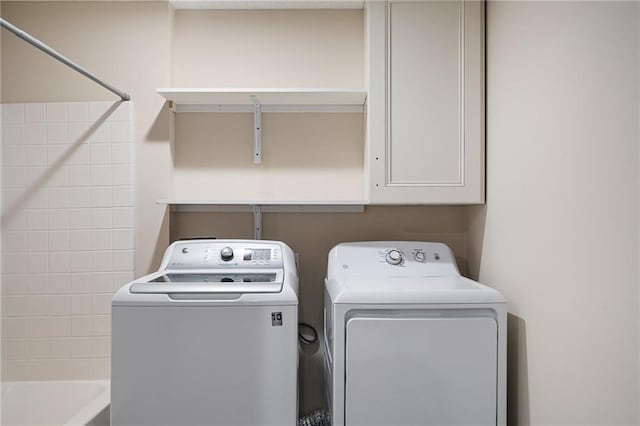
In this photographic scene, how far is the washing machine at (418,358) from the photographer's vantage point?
4.51 ft

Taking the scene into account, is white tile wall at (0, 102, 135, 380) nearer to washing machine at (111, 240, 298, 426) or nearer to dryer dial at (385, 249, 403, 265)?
washing machine at (111, 240, 298, 426)

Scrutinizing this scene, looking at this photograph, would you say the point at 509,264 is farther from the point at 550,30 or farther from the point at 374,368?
the point at 550,30

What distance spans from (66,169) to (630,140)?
2.29 metres

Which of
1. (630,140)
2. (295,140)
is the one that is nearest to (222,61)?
(295,140)

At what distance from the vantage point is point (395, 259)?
1808mm

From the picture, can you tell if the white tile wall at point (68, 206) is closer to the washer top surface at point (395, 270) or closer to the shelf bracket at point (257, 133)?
the shelf bracket at point (257, 133)

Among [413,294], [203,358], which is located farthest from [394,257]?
[203,358]

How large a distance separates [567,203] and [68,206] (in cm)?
217

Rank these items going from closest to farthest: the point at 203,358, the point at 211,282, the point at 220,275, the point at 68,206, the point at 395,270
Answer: the point at 203,358 < the point at 211,282 < the point at 220,275 < the point at 395,270 < the point at 68,206

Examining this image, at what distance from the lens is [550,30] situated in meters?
1.29

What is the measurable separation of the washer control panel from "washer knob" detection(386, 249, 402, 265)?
1.60 feet

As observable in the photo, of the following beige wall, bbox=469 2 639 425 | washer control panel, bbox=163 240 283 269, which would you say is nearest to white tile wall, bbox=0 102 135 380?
washer control panel, bbox=163 240 283 269

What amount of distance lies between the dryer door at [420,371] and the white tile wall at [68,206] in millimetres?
1298

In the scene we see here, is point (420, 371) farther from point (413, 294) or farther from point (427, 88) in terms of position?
point (427, 88)
